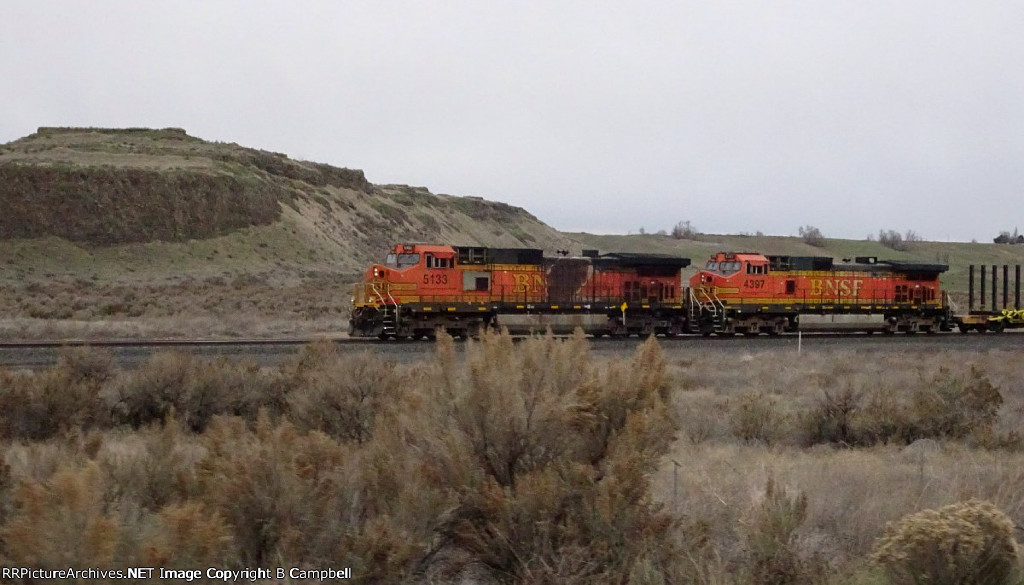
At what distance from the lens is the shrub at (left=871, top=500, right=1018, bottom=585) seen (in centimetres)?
494

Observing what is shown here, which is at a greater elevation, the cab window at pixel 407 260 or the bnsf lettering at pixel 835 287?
the cab window at pixel 407 260

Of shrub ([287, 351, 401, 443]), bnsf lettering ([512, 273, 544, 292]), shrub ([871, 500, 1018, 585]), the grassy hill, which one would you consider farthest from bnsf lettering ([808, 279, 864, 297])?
shrub ([871, 500, 1018, 585])

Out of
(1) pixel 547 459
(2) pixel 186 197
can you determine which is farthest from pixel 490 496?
(2) pixel 186 197

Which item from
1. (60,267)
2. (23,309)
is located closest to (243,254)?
(60,267)

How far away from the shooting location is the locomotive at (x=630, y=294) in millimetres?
26750

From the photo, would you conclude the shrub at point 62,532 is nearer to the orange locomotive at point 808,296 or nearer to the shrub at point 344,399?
the shrub at point 344,399

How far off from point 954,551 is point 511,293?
23.3m

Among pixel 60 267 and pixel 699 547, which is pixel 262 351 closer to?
pixel 699 547

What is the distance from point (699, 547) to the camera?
547 cm

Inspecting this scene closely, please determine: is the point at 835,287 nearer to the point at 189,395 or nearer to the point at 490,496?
the point at 189,395

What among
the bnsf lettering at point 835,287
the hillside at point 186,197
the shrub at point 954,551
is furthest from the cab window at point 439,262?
the hillside at point 186,197

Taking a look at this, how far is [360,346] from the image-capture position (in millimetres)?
22547

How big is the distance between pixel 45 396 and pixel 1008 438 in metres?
12.4

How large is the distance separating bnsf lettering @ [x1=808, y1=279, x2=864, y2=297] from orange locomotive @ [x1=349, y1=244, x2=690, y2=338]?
5.90m
